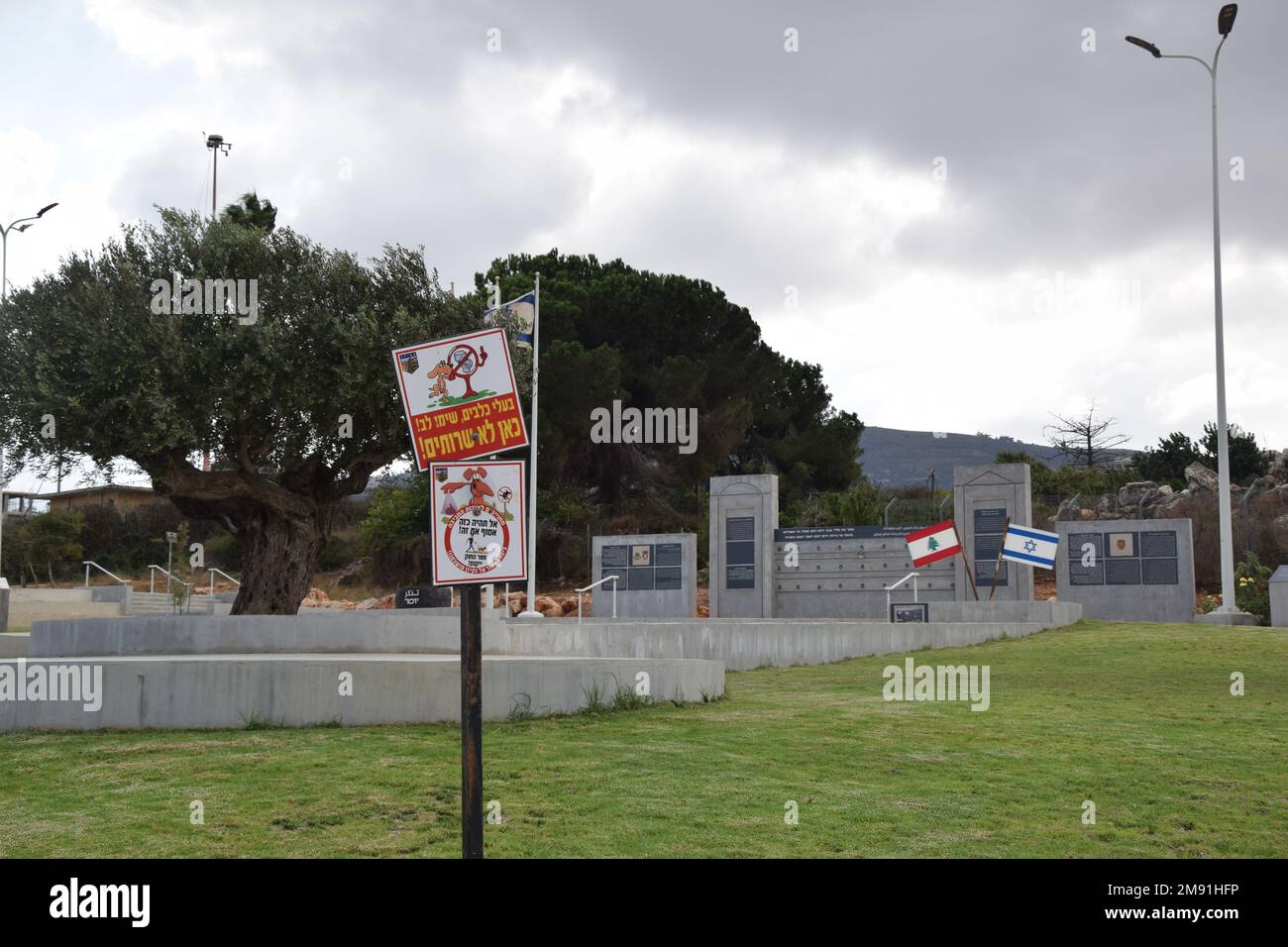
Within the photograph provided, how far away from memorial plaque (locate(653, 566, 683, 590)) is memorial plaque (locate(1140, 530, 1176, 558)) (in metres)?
12.3

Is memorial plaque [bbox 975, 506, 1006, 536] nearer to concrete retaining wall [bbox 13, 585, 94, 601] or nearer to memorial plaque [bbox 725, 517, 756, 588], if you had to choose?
memorial plaque [bbox 725, 517, 756, 588]

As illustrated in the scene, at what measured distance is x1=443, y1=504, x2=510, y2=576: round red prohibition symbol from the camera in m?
5.56

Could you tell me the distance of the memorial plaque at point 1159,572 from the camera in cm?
3011

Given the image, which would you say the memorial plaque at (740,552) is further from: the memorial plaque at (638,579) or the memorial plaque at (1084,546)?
the memorial plaque at (1084,546)

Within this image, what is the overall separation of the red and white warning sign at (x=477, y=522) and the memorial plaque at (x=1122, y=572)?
92.7ft

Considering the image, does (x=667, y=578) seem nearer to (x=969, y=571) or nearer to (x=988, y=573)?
(x=969, y=571)

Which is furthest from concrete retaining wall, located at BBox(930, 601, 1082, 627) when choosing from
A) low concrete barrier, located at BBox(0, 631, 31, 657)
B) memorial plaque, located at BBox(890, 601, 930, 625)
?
low concrete barrier, located at BBox(0, 631, 31, 657)

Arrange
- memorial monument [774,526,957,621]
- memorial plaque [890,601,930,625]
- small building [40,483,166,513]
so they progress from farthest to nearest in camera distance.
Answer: small building [40,483,166,513] < memorial monument [774,526,957,621] < memorial plaque [890,601,930,625]

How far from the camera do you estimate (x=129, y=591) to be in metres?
38.6

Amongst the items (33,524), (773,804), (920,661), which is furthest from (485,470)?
(33,524)

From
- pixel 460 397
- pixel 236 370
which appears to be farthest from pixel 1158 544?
pixel 460 397
